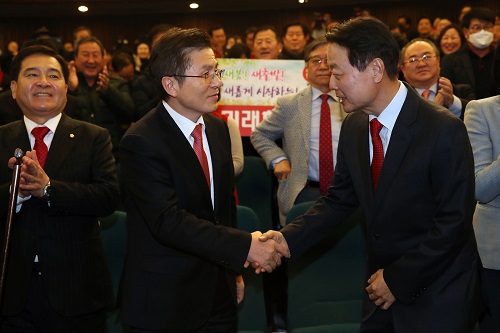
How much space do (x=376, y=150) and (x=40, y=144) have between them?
1478 millimetres

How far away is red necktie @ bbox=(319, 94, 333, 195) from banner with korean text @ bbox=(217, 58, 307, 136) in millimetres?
987

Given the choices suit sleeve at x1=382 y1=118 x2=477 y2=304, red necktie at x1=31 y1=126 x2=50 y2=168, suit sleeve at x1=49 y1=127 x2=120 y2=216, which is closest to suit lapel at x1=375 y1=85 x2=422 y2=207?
suit sleeve at x1=382 y1=118 x2=477 y2=304

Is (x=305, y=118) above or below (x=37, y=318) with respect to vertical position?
above

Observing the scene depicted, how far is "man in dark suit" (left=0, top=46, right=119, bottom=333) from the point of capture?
2.98 metres

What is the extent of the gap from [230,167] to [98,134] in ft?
2.37

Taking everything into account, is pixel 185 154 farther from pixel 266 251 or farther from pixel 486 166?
pixel 486 166

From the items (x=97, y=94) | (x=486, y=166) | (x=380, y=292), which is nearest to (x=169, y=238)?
(x=380, y=292)

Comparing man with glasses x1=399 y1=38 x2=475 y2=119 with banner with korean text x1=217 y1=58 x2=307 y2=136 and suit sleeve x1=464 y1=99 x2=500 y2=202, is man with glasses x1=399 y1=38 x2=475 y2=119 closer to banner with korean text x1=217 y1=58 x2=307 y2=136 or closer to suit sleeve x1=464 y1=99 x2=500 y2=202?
banner with korean text x1=217 y1=58 x2=307 y2=136

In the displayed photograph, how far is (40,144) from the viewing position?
314cm

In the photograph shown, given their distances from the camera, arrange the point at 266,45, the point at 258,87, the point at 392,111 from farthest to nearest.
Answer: the point at 266,45
the point at 258,87
the point at 392,111

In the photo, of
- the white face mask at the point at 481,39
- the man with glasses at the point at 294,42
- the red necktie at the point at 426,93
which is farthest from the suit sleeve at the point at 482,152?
the man with glasses at the point at 294,42

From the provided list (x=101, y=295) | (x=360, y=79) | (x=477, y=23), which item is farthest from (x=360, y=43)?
(x=477, y=23)

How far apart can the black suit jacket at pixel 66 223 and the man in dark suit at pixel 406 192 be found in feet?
3.77

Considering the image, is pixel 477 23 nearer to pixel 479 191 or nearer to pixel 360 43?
pixel 479 191
